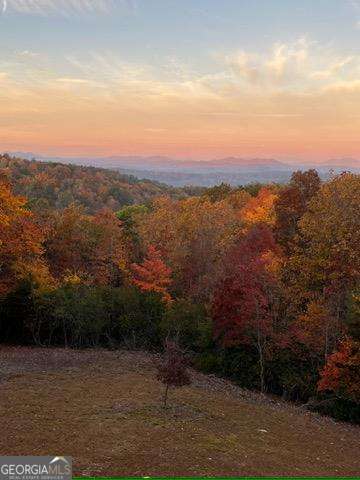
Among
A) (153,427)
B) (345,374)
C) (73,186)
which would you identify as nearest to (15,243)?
(153,427)

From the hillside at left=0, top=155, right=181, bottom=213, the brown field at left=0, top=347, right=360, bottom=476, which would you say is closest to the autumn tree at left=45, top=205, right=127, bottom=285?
the brown field at left=0, top=347, right=360, bottom=476

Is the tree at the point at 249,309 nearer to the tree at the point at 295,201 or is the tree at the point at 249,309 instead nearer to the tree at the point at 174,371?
the tree at the point at 174,371

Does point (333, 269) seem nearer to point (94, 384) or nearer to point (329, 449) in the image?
point (329, 449)

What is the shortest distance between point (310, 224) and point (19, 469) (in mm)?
24552

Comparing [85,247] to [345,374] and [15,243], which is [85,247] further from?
[345,374]

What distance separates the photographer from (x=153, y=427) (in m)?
16.9

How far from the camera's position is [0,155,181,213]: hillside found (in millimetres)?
121887

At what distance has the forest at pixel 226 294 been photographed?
85.5 ft

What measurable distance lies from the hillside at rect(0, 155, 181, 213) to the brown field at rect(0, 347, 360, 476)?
9178 centimetres

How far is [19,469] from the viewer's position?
10820 millimetres

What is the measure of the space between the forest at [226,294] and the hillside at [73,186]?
68943 millimetres

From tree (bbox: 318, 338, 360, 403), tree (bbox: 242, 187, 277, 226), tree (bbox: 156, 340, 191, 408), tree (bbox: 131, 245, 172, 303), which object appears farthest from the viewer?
tree (bbox: 242, 187, 277, 226)

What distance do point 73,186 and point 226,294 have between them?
401 feet

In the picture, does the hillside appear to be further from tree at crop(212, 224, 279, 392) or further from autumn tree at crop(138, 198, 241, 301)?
tree at crop(212, 224, 279, 392)
